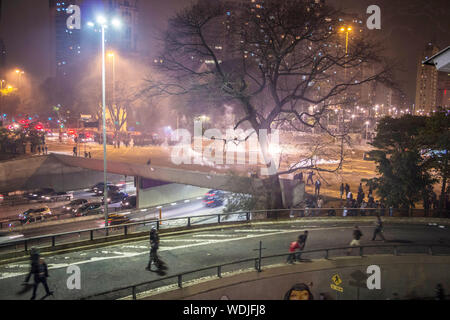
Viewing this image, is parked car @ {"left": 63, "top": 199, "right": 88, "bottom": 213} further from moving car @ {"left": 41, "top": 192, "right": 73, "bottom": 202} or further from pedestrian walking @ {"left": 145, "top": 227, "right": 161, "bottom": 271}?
pedestrian walking @ {"left": 145, "top": 227, "right": 161, "bottom": 271}

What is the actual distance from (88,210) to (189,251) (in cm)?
2164

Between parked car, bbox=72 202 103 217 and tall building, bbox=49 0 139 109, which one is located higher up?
tall building, bbox=49 0 139 109

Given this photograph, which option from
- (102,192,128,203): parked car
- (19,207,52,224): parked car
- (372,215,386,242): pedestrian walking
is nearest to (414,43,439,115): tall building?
(102,192,128,203): parked car

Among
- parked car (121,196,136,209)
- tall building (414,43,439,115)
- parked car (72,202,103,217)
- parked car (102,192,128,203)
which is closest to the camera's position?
parked car (72,202,103,217)

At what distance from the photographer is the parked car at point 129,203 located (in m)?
33.2

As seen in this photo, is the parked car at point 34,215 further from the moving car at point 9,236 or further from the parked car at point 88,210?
the moving car at point 9,236

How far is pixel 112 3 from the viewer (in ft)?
326

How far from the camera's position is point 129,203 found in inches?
1320

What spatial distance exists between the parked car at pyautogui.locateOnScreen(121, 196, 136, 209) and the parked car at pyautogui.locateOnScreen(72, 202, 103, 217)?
2516mm

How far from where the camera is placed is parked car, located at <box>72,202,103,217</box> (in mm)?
29106

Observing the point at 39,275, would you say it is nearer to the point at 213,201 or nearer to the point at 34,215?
the point at 34,215

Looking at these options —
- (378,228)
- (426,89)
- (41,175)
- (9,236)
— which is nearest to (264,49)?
(378,228)

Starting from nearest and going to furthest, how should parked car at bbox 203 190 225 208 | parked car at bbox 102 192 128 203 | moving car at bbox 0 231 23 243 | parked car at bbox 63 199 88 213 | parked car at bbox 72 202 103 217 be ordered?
moving car at bbox 0 231 23 243 → parked car at bbox 72 202 103 217 → parked car at bbox 63 199 88 213 → parked car at bbox 203 190 225 208 → parked car at bbox 102 192 128 203
